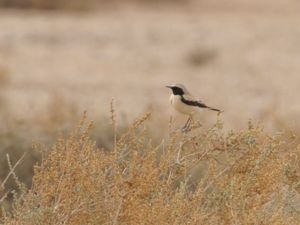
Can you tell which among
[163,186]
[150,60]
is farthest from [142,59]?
[163,186]

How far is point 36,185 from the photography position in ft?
18.1

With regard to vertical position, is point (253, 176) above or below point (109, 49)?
above

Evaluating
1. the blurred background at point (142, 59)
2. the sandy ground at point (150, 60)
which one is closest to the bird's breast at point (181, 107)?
the blurred background at point (142, 59)

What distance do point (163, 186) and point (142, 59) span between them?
15795 millimetres

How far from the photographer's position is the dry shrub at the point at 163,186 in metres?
5.42

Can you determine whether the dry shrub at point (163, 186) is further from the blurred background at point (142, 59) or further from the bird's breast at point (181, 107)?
the blurred background at point (142, 59)

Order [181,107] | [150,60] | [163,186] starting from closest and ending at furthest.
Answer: [163,186] < [181,107] < [150,60]

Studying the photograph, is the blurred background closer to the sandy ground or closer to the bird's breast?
the sandy ground

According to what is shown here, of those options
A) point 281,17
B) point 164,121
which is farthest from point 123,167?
point 281,17

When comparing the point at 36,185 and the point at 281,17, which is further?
the point at 281,17

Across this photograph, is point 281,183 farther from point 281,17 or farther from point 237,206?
Answer: point 281,17

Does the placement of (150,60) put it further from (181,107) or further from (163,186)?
(163,186)

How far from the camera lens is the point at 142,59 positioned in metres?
21.3

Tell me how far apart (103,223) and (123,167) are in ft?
1.01
